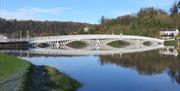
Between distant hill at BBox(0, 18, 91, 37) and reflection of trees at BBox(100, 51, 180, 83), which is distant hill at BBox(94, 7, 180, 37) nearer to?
distant hill at BBox(0, 18, 91, 37)


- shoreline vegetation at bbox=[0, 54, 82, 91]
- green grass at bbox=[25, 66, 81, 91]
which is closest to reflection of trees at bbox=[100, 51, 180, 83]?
green grass at bbox=[25, 66, 81, 91]

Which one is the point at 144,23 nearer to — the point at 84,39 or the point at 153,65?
the point at 84,39

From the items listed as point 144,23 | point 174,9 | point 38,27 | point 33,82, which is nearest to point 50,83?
point 33,82

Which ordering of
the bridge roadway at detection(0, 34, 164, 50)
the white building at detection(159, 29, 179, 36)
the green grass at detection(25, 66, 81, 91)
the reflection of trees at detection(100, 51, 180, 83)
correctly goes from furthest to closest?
the white building at detection(159, 29, 179, 36), the bridge roadway at detection(0, 34, 164, 50), the reflection of trees at detection(100, 51, 180, 83), the green grass at detection(25, 66, 81, 91)

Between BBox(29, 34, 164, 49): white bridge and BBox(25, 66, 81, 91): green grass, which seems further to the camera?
BBox(29, 34, 164, 49): white bridge

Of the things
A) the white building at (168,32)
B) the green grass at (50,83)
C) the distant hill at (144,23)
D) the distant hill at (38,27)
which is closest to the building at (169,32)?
the white building at (168,32)

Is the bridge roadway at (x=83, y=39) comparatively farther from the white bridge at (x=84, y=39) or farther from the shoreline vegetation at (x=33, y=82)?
the shoreline vegetation at (x=33, y=82)

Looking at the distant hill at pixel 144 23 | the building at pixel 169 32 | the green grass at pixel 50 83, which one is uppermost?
the distant hill at pixel 144 23

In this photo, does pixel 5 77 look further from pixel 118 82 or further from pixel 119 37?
pixel 119 37

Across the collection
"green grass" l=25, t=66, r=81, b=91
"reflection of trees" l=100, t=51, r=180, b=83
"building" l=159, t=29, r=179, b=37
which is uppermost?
"building" l=159, t=29, r=179, b=37

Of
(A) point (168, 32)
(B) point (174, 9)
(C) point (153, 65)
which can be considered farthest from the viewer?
(B) point (174, 9)

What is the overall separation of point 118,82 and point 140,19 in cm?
9019

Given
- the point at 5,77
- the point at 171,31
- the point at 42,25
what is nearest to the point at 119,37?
the point at 171,31

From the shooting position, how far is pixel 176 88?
2138 centimetres
